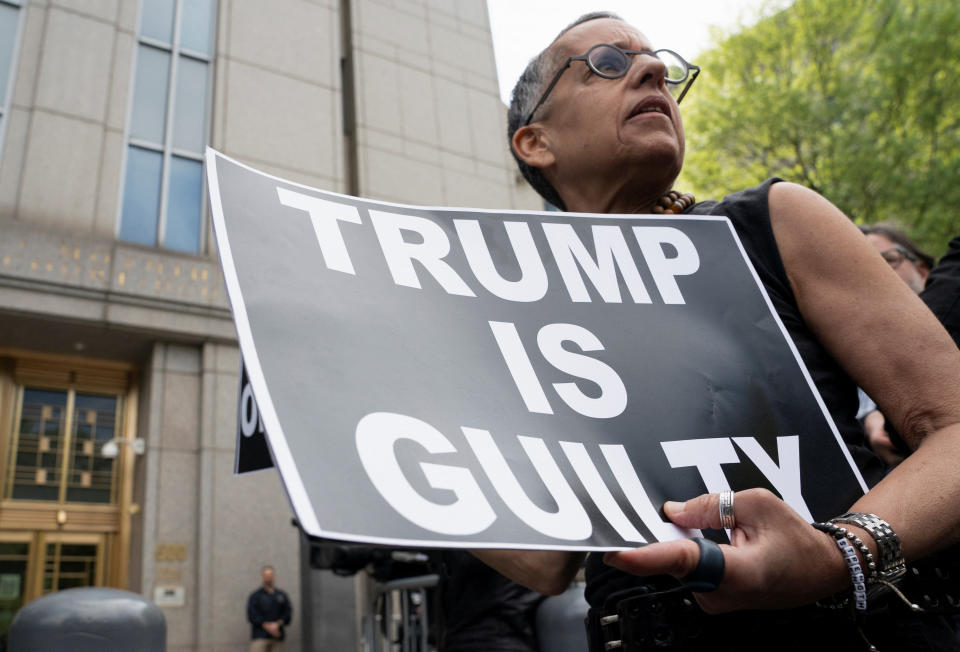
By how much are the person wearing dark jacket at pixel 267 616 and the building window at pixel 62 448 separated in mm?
3390

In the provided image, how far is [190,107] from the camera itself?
12164 millimetres

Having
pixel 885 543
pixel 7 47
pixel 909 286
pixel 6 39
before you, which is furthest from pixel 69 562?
pixel 885 543

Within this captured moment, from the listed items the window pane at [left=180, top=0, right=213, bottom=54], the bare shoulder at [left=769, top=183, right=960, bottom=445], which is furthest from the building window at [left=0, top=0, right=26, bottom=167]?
the bare shoulder at [left=769, top=183, right=960, bottom=445]

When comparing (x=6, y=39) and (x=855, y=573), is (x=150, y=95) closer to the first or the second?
(x=6, y=39)

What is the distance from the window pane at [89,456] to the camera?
11.1 meters

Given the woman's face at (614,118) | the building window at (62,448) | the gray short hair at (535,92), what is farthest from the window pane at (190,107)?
the woman's face at (614,118)

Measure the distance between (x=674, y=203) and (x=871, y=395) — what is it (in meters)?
0.55

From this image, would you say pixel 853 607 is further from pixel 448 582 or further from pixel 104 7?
pixel 104 7

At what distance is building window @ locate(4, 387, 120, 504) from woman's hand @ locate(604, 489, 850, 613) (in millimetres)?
12039

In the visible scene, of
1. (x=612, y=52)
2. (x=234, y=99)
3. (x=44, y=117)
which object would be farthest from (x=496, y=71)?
(x=612, y=52)

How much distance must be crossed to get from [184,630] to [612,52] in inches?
389

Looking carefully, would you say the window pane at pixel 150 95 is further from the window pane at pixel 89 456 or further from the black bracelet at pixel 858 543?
the black bracelet at pixel 858 543

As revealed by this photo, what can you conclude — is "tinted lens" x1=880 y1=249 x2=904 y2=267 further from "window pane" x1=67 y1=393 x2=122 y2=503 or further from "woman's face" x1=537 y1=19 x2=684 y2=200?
"window pane" x1=67 y1=393 x2=122 y2=503

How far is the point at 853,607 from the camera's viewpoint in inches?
32.4
